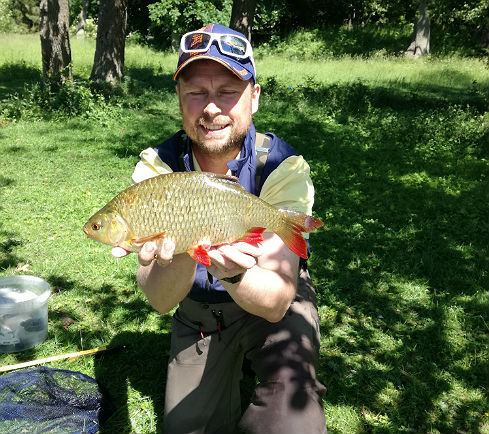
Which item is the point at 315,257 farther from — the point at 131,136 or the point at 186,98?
the point at 131,136

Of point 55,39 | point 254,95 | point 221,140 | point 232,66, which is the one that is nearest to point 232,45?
point 232,66

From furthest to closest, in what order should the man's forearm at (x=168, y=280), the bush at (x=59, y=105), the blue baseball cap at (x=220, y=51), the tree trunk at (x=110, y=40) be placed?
the tree trunk at (x=110, y=40) → the bush at (x=59, y=105) → the blue baseball cap at (x=220, y=51) → the man's forearm at (x=168, y=280)

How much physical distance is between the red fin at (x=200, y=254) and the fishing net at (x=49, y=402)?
1.88 meters

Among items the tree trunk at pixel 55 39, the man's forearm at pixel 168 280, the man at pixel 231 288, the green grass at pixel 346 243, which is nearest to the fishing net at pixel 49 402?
the green grass at pixel 346 243

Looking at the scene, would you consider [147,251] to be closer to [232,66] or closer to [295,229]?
[295,229]

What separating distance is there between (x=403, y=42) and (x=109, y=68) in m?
24.8

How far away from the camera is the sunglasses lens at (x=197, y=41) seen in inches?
109

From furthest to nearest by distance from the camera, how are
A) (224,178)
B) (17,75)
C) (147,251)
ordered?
(17,75) → (224,178) → (147,251)

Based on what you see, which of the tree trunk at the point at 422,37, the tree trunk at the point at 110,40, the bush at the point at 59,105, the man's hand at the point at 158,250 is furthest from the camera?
the tree trunk at the point at 422,37

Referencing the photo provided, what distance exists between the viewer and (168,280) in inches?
105

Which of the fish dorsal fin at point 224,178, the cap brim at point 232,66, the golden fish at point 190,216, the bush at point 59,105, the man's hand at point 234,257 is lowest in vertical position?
the bush at point 59,105

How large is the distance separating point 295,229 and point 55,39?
485 inches

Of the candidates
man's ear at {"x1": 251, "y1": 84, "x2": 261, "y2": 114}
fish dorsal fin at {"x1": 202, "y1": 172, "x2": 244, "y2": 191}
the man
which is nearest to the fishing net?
the man

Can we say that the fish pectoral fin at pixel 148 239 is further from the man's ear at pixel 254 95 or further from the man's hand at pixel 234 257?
the man's ear at pixel 254 95
